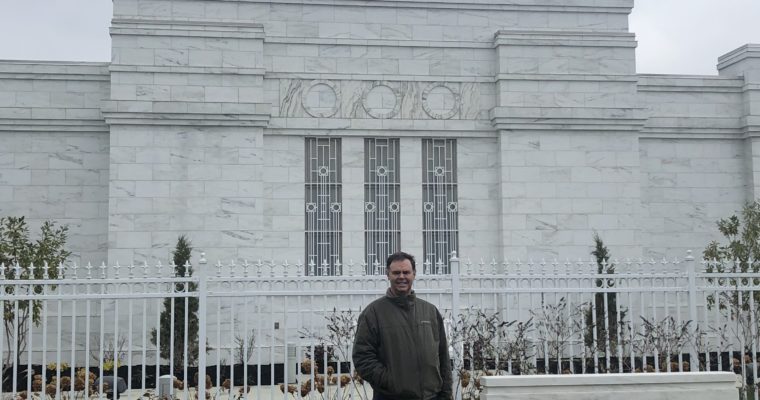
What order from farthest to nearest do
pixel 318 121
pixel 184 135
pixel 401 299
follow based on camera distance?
pixel 318 121 < pixel 184 135 < pixel 401 299

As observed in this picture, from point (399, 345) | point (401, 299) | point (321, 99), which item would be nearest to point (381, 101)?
point (321, 99)

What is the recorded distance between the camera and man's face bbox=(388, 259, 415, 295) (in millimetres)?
6086

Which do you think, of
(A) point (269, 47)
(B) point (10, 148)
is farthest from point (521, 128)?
(B) point (10, 148)

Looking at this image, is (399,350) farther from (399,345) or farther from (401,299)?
(401,299)

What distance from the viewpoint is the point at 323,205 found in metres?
16.8

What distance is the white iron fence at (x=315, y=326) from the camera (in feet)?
31.9

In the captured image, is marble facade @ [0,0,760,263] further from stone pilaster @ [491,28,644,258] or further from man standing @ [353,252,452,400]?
man standing @ [353,252,452,400]

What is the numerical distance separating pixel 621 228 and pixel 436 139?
13.2ft

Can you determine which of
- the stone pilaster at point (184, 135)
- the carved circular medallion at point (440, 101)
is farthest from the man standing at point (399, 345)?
the carved circular medallion at point (440, 101)

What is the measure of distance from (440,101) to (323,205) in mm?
3103

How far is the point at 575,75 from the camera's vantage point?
56.7ft

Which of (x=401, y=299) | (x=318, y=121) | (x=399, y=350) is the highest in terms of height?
(x=318, y=121)

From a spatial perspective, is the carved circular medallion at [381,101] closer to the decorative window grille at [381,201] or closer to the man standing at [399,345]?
the decorative window grille at [381,201]

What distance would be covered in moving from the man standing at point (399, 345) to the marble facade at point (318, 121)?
10206 mm
